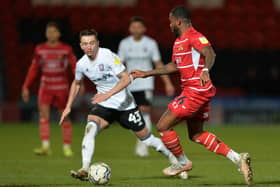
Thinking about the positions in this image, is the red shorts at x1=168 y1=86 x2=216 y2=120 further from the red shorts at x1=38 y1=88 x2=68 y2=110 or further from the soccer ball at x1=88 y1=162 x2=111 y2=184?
the red shorts at x1=38 y1=88 x2=68 y2=110

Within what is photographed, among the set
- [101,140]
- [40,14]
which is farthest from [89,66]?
[40,14]

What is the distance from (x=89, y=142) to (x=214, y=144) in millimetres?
1391

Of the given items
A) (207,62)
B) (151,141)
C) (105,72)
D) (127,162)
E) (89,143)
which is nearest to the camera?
(207,62)

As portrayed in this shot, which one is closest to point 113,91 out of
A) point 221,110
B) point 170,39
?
point 221,110

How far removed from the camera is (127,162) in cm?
1048

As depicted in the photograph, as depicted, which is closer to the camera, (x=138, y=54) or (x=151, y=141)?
(x=151, y=141)

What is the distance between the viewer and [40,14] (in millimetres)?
20609

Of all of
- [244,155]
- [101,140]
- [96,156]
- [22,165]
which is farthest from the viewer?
[101,140]

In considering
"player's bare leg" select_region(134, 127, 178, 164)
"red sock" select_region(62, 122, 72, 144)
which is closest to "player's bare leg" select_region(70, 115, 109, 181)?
"player's bare leg" select_region(134, 127, 178, 164)

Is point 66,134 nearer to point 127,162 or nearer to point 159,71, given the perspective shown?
point 127,162

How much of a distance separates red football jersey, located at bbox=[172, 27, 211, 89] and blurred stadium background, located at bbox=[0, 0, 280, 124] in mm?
11585

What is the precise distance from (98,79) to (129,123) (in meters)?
0.60

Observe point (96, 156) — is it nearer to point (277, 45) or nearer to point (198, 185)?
point (198, 185)

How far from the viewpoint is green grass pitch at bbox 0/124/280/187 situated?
8.05 metres
